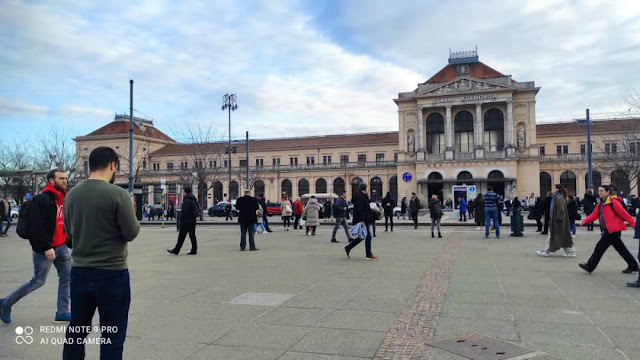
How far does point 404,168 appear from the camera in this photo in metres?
72.5

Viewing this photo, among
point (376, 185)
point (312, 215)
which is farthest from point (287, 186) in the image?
point (312, 215)

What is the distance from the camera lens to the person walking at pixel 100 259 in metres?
3.49

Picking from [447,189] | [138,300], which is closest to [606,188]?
[138,300]

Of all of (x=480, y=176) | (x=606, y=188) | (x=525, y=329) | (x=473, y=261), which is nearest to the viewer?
(x=525, y=329)

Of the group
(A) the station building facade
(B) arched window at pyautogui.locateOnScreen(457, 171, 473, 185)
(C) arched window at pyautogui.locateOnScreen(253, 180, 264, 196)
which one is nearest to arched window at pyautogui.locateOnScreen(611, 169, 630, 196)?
(A) the station building facade

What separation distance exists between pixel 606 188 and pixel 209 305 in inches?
335

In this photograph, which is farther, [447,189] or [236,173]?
[236,173]

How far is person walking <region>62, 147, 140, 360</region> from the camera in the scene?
3.49 meters

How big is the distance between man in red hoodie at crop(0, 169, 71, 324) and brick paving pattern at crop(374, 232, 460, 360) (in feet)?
13.3

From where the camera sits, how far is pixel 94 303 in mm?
3559

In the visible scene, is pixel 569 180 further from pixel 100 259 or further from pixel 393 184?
pixel 100 259

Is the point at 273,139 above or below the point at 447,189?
above

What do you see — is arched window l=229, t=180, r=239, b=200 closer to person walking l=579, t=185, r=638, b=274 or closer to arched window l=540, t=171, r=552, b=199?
arched window l=540, t=171, r=552, b=199

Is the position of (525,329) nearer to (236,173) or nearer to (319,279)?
(319,279)
